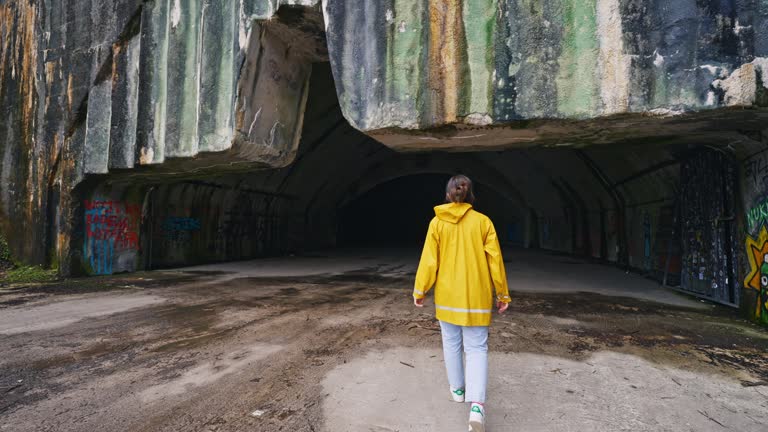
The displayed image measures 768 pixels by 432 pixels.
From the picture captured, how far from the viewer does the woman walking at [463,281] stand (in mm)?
2506

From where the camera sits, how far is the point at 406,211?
99.0 ft

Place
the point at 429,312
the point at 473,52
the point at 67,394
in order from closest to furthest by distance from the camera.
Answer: the point at 67,394
the point at 473,52
the point at 429,312

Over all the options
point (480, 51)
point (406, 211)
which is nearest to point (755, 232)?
point (480, 51)

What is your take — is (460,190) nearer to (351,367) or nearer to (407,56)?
(351,367)

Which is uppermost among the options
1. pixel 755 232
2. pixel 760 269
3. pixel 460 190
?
pixel 460 190

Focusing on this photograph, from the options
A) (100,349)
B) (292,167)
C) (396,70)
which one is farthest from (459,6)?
(292,167)

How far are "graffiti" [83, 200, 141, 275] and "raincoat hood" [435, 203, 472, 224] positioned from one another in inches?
360

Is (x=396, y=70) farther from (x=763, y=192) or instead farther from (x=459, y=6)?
(x=763, y=192)

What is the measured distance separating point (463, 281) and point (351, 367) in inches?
57.4

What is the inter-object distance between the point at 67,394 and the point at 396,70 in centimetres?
456

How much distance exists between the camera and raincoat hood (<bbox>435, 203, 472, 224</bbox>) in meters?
2.65

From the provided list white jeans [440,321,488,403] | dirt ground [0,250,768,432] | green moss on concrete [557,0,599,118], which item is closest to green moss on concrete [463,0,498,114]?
green moss on concrete [557,0,599,118]

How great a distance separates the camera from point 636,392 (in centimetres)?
303

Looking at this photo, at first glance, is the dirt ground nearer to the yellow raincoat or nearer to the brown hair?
the yellow raincoat
